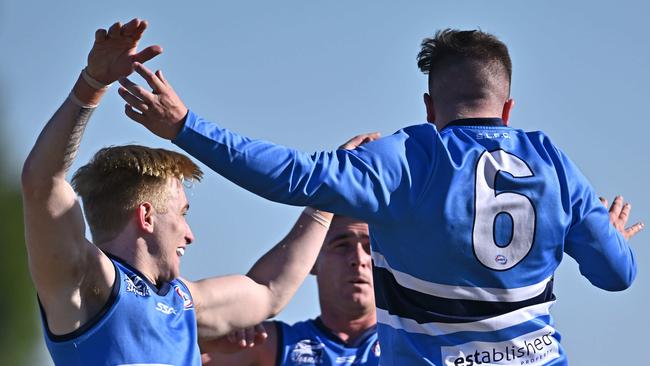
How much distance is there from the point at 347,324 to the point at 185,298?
105 inches

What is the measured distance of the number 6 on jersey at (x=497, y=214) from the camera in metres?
6.64

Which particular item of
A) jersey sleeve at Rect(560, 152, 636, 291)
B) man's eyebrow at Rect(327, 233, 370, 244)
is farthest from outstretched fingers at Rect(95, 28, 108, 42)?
man's eyebrow at Rect(327, 233, 370, 244)

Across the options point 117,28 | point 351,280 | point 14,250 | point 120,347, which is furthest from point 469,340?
point 14,250

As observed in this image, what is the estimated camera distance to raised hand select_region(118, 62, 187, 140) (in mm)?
5953

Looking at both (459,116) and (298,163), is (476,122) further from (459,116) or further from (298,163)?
(298,163)

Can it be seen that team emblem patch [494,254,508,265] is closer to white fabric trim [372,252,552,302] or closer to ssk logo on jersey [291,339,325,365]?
white fabric trim [372,252,552,302]

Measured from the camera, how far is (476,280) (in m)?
6.68

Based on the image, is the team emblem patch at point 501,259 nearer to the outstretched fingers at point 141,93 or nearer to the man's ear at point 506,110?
the man's ear at point 506,110

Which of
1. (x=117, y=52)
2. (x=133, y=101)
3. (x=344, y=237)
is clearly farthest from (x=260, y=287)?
(x=133, y=101)

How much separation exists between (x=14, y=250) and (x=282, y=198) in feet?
108

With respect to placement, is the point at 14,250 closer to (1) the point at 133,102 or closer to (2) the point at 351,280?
(2) the point at 351,280

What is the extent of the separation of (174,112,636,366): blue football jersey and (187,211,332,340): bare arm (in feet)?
4.17

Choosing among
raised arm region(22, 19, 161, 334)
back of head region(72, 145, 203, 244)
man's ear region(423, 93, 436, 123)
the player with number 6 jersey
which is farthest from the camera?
back of head region(72, 145, 203, 244)

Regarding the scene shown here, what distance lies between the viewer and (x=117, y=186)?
23.8 ft
